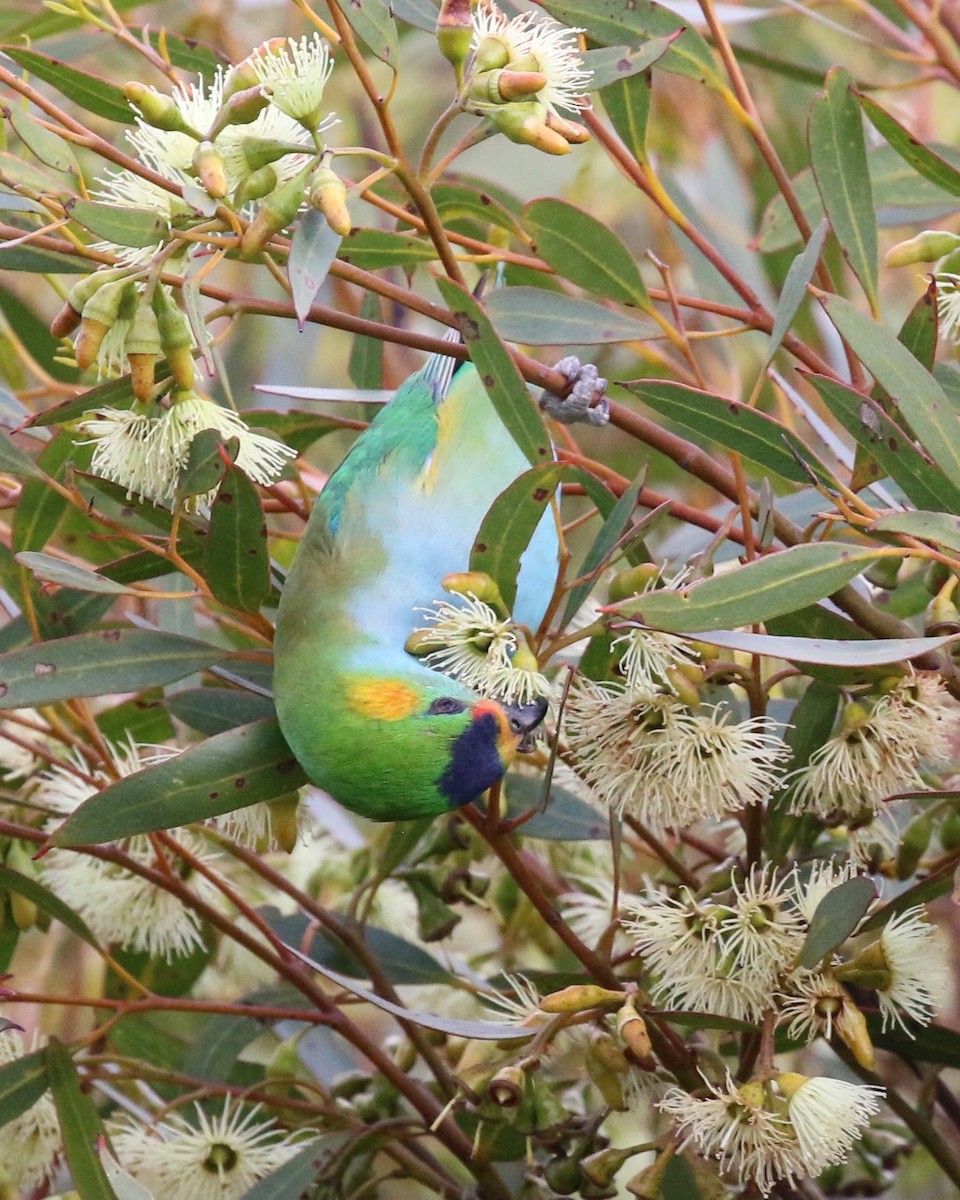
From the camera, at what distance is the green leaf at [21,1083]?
5.37 feet

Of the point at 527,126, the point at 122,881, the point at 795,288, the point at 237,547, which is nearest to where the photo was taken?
the point at 527,126

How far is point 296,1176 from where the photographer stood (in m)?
1.65

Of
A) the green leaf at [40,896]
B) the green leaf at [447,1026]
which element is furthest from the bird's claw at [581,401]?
the green leaf at [40,896]

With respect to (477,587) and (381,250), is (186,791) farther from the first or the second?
(381,250)

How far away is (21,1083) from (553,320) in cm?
113

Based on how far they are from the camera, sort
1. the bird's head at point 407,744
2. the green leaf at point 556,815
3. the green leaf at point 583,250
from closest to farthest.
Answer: the bird's head at point 407,744 < the green leaf at point 583,250 < the green leaf at point 556,815

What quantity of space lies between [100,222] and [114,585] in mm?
391

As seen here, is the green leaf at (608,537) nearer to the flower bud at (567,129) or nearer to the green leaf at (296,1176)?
the flower bud at (567,129)

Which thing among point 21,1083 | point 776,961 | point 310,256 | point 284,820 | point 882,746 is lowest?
point 21,1083

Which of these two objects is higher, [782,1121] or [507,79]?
[507,79]

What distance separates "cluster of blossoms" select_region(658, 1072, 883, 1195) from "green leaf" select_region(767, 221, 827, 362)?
0.72m

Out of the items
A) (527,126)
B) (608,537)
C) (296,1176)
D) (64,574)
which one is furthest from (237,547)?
(296,1176)

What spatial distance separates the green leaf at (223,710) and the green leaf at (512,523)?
1.35 ft

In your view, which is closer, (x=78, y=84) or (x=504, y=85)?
(x=504, y=85)
